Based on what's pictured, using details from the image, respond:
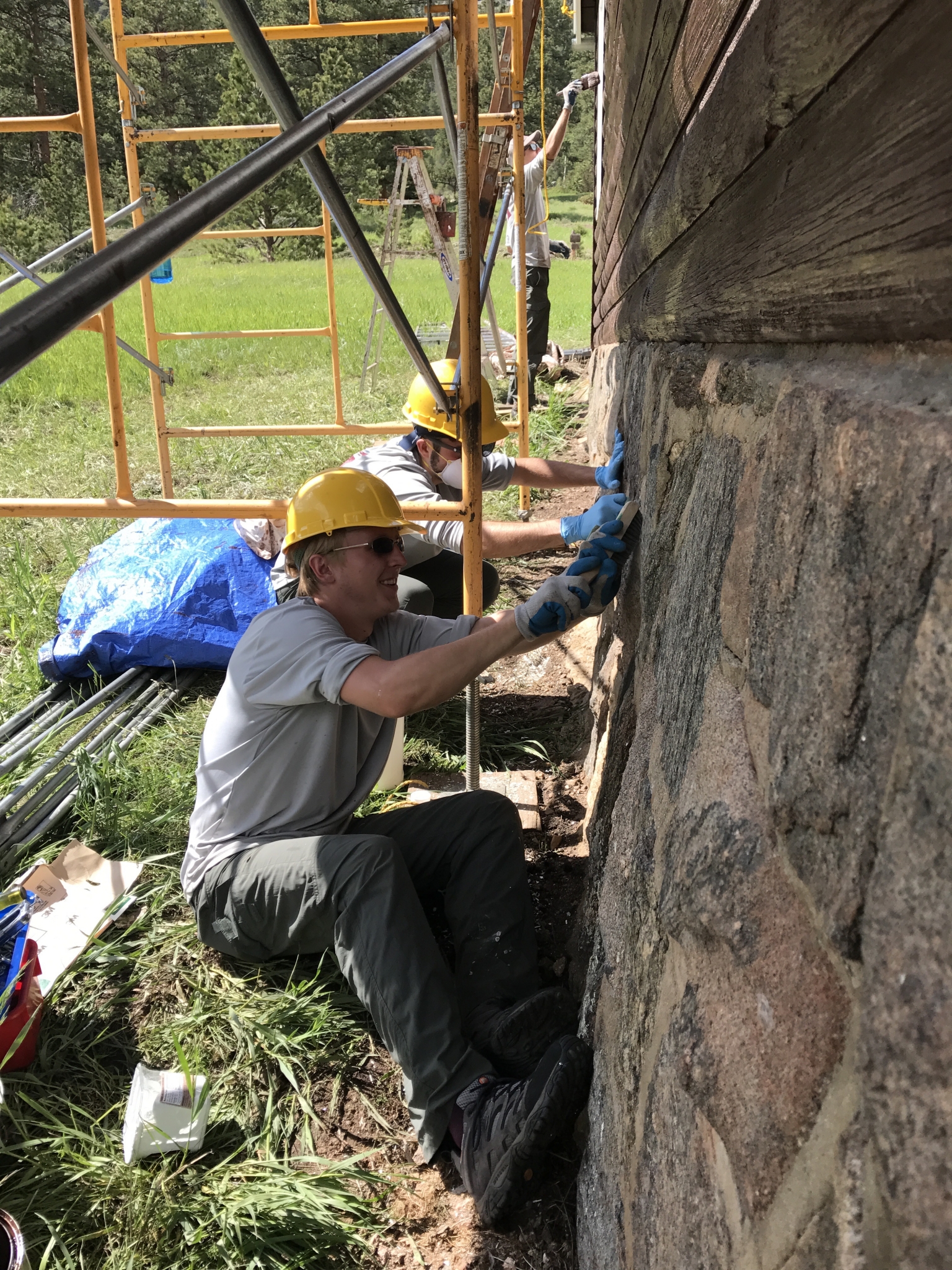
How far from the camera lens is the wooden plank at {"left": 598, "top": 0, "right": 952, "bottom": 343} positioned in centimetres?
67

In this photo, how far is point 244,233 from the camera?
502 cm

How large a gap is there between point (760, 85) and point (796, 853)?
0.86m

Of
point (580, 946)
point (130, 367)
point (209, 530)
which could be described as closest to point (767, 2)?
point (580, 946)

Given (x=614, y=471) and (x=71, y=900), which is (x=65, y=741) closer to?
(x=71, y=900)

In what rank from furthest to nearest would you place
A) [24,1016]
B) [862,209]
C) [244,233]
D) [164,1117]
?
[244,233] → [24,1016] → [164,1117] → [862,209]

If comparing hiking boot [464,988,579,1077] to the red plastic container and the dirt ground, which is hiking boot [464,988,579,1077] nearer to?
the dirt ground

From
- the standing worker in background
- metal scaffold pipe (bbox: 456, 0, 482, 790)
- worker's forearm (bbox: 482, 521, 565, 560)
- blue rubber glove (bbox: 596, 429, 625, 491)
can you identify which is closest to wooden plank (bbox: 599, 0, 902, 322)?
blue rubber glove (bbox: 596, 429, 625, 491)

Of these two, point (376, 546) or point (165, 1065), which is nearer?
point (165, 1065)

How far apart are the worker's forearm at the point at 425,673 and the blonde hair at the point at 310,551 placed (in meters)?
0.44

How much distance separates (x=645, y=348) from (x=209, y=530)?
8.64 ft

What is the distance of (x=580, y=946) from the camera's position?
228 cm

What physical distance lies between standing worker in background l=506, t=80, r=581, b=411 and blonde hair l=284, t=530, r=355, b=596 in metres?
6.03

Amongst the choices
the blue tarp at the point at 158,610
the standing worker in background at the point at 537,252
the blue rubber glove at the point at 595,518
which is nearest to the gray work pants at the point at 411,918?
the blue rubber glove at the point at 595,518

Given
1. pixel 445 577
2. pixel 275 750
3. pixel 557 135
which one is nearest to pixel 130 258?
pixel 275 750
